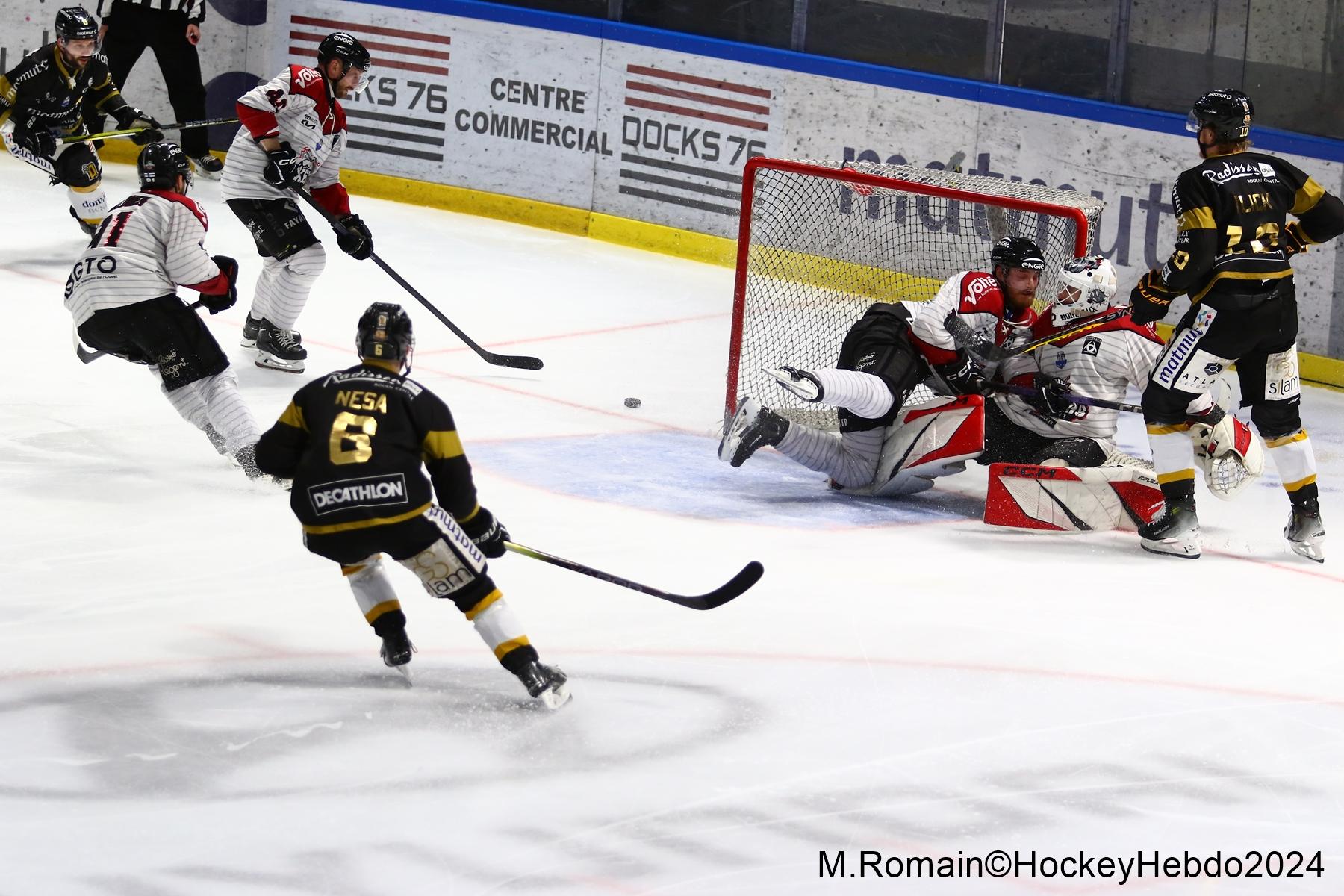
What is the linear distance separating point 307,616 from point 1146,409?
224 centimetres

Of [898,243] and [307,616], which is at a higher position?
[898,243]

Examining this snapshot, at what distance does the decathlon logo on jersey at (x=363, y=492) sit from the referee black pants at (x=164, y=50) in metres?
6.61

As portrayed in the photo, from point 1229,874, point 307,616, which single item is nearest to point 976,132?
point 307,616

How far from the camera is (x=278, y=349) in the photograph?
6297mm

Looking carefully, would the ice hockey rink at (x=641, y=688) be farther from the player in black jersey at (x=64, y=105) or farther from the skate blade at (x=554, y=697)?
the player in black jersey at (x=64, y=105)

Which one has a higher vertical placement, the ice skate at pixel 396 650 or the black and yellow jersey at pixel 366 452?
the black and yellow jersey at pixel 366 452

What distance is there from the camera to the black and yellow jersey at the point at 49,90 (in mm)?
7703

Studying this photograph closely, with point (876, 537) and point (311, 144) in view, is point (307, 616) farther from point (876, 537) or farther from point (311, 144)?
point (311, 144)

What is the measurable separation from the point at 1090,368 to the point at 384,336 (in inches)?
98.0

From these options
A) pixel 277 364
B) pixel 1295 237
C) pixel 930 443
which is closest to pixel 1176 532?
pixel 930 443

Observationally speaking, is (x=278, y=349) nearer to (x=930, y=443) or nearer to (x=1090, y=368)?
(x=930, y=443)

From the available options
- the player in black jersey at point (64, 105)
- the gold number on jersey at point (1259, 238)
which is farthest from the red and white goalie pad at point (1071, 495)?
the player in black jersey at point (64, 105)

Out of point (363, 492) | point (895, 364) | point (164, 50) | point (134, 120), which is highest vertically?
point (164, 50)

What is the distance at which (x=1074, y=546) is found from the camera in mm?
4836
